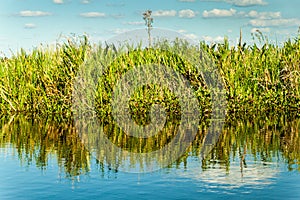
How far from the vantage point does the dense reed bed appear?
16406 millimetres

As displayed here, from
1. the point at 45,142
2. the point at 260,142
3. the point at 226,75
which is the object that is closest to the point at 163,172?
the point at 260,142

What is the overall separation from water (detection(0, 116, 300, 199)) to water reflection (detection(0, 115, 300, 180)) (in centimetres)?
2

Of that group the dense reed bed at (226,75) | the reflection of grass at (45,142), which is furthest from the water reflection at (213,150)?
the dense reed bed at (226,75)

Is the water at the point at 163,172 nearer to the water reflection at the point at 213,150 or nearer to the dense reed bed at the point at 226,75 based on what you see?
the water reflection at the point at 213,150

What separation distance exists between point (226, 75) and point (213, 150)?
19.2ft

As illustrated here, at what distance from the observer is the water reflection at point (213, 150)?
29.2ft

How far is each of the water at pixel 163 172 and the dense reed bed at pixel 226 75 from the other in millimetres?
3637

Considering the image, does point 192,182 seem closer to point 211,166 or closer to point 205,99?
point 211,166

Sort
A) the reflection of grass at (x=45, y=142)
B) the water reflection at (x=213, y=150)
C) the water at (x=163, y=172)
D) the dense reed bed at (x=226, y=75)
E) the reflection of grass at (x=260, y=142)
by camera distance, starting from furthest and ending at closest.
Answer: the dense reed bed at (x=226, y=75), the reflection of grass at (x=260, y=142), the reflection of grass at (x=45, y=142), the water reflection at (x=213, y=150), the water at (x=163, y=172)

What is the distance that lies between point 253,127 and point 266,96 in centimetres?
341

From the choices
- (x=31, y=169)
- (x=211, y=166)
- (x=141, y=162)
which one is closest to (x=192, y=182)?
(x=211, y=166)

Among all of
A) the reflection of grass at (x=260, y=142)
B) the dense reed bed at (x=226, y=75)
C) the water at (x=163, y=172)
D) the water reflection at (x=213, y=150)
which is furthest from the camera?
the dense reed bed at (x=226, y=75)

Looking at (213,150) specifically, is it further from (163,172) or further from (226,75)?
(226,75)

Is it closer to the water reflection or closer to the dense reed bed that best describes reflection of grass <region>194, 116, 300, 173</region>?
the water reflection
